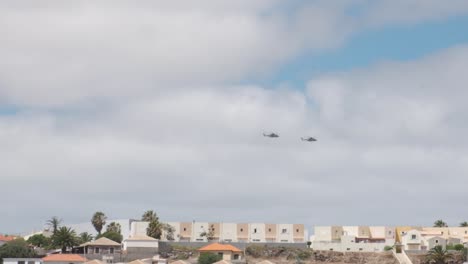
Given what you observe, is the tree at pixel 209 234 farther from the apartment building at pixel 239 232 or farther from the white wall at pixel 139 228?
the white wall at pixel 139 228

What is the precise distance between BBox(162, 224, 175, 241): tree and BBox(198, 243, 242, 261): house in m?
32.8

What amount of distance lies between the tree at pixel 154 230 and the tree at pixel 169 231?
6961mm

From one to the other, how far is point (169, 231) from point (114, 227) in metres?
13.6

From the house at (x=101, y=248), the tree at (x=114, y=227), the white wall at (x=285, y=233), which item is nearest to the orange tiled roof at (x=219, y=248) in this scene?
the house at (x=101, y=248)

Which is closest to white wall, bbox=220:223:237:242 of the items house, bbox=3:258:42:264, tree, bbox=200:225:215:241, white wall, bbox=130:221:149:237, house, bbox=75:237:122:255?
tree, bbox=200:225:215:241

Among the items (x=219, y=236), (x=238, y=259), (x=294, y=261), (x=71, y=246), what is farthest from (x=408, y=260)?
(x=71, y=246)

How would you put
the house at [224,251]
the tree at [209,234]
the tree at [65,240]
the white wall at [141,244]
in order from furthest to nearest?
the tree at [209,234] < the tree at [65,240] < the house at [224,251] < the white wall at [141,244]

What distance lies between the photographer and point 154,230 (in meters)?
181

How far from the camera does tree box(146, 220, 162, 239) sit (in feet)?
591

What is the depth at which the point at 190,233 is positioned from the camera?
193250 mm

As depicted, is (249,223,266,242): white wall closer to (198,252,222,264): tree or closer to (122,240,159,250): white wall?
(198,252,222,264): tree

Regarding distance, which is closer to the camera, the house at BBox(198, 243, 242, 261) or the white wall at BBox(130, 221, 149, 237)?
the house at BBox(198, 243, 242, 261)

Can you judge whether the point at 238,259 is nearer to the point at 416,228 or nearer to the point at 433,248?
the point at 433,248

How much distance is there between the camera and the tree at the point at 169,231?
624 ft
